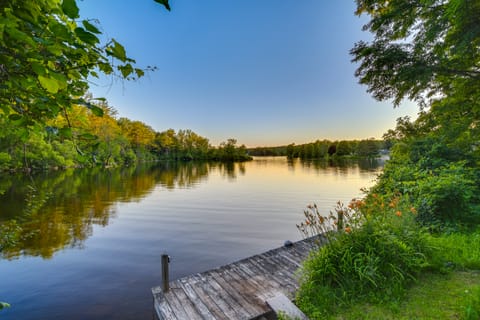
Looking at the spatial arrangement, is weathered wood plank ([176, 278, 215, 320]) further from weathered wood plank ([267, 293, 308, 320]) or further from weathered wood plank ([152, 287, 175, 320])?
weathered wood plank ([267, 293, 308, 320])

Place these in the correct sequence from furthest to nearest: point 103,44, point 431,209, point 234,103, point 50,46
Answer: point 234,103 → point 431,209 → point 103,44 → point 50,46

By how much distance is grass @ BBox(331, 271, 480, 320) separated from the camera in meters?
2.57

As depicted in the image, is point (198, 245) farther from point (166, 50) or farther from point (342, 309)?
point (166, 50)

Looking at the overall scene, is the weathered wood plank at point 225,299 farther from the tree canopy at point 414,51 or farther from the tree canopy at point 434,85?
the tree canopy at point 414,51

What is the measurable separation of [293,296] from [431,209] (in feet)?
14.0

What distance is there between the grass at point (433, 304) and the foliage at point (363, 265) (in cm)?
14

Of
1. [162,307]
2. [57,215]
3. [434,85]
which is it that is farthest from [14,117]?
[57,215]

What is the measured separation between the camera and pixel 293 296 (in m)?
3.38

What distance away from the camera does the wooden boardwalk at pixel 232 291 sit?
10.3 ft

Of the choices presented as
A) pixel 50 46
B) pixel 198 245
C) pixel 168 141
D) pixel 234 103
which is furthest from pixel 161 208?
pixel 168 141

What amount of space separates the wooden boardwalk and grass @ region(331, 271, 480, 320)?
1076 mm

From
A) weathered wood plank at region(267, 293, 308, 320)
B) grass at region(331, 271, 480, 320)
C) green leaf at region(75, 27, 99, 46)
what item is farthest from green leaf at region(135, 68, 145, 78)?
grass at region(331, 271, 480, 320)

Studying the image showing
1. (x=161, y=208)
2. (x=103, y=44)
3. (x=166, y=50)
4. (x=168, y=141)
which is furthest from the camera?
(x=168, y=141)

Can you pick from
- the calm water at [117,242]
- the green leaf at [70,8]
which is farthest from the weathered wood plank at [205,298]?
the green leaf at [70,8]
